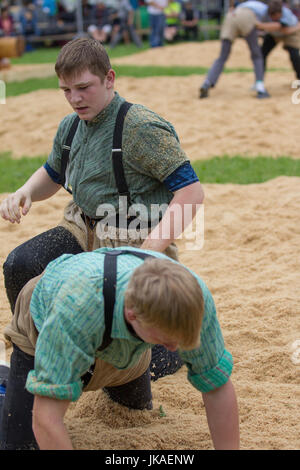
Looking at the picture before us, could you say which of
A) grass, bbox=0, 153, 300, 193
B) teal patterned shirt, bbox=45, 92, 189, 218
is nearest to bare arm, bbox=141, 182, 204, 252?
teal patterned shirt, bbox=45, 92, 189, 218

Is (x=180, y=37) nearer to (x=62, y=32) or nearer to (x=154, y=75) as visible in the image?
(x=62, y=32)

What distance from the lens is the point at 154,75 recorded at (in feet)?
39.0

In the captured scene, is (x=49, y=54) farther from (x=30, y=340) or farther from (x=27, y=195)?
(x=30, y=340)

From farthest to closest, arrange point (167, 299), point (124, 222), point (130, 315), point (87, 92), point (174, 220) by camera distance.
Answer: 1. point (124, 222)
2. point (87, 92)
3. point (174, 220)
4. point (130, 315)
5. point (167, 299)

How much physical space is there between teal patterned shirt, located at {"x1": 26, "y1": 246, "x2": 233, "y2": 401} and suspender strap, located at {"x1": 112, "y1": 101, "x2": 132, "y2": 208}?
77 centimetres

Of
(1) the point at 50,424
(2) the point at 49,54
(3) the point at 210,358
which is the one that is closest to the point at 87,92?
(3) the point at 210,358

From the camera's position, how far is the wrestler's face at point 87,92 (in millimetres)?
2721

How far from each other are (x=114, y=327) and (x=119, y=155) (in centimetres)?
102

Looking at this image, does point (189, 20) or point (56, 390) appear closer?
point (56, 390)

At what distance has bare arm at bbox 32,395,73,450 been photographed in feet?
6.33

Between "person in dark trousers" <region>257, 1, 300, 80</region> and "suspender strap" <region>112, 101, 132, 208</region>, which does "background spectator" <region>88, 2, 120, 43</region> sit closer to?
"person in dark trousers" <region>257, 1, 300, 80</region>

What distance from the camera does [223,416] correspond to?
6.91 ft

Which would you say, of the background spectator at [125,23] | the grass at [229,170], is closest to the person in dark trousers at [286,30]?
the grass at [229,170]

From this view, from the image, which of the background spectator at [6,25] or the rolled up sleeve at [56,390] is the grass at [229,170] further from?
the background spectator at [6,25]
